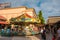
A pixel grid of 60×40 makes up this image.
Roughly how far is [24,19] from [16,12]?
30.0m

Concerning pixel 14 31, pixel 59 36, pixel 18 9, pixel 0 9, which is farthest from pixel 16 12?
pixel 59 36

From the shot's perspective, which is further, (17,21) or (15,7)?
(15,7)

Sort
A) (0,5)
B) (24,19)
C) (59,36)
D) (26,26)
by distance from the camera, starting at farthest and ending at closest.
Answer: (0,5) < (26,26) < (24,19) < (59,36)

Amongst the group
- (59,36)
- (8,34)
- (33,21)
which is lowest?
(8,34)

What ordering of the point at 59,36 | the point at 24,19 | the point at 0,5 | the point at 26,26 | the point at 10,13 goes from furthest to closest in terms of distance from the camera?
the point at 0,5
the point at 10,13
the point at 26,26
the point at 24,19
the point at 59,36

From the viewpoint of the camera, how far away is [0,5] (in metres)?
63.1

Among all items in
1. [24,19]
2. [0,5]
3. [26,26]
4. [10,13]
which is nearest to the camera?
[24,19]

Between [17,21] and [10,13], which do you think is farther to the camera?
[10,13]

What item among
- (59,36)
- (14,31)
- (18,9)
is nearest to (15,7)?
(18,9)

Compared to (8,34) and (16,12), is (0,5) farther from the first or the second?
(8,34)

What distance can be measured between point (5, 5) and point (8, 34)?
35194 millimetres

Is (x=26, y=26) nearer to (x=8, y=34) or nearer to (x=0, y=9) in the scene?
(x=8, y=34)

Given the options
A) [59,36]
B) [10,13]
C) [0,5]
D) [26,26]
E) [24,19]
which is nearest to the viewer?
[59,36]

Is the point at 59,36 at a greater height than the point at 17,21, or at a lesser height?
greater
